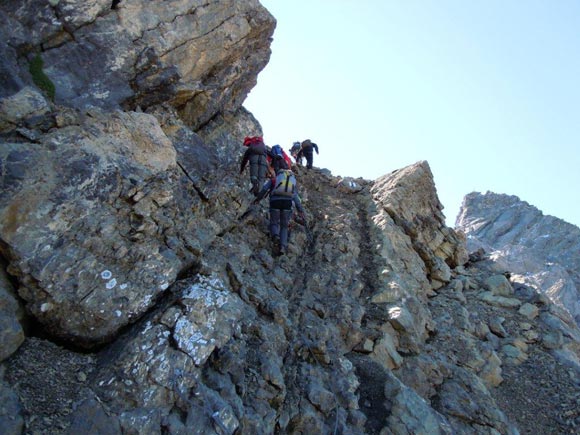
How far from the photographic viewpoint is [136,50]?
13273mm

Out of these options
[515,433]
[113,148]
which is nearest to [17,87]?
[113,148]

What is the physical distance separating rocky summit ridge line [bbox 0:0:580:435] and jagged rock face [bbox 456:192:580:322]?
80.7 ft

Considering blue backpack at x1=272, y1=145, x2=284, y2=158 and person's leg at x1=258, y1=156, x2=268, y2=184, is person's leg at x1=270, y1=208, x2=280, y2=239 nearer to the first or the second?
person's leg at x1=258, y1=156, x2=268, y2=184

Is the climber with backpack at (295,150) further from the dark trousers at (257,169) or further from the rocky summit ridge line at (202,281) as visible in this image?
the dark trousers at (257,169)

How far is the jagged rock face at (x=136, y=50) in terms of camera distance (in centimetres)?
1205

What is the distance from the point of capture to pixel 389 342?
11.0 m

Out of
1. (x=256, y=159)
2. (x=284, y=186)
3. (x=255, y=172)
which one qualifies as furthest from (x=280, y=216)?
(x=256, y=159)

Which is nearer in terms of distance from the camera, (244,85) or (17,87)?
(17,87)

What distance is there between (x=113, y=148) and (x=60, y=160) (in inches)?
49.1

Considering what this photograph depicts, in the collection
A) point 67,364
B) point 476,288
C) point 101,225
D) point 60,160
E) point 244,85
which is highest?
point 244,85

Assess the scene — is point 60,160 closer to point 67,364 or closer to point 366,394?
point 67,364

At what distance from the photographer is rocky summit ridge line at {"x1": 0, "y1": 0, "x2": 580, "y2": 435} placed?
740 cm

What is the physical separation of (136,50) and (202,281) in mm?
7745

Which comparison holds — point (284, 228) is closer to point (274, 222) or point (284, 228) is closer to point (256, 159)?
point (274, 222)
